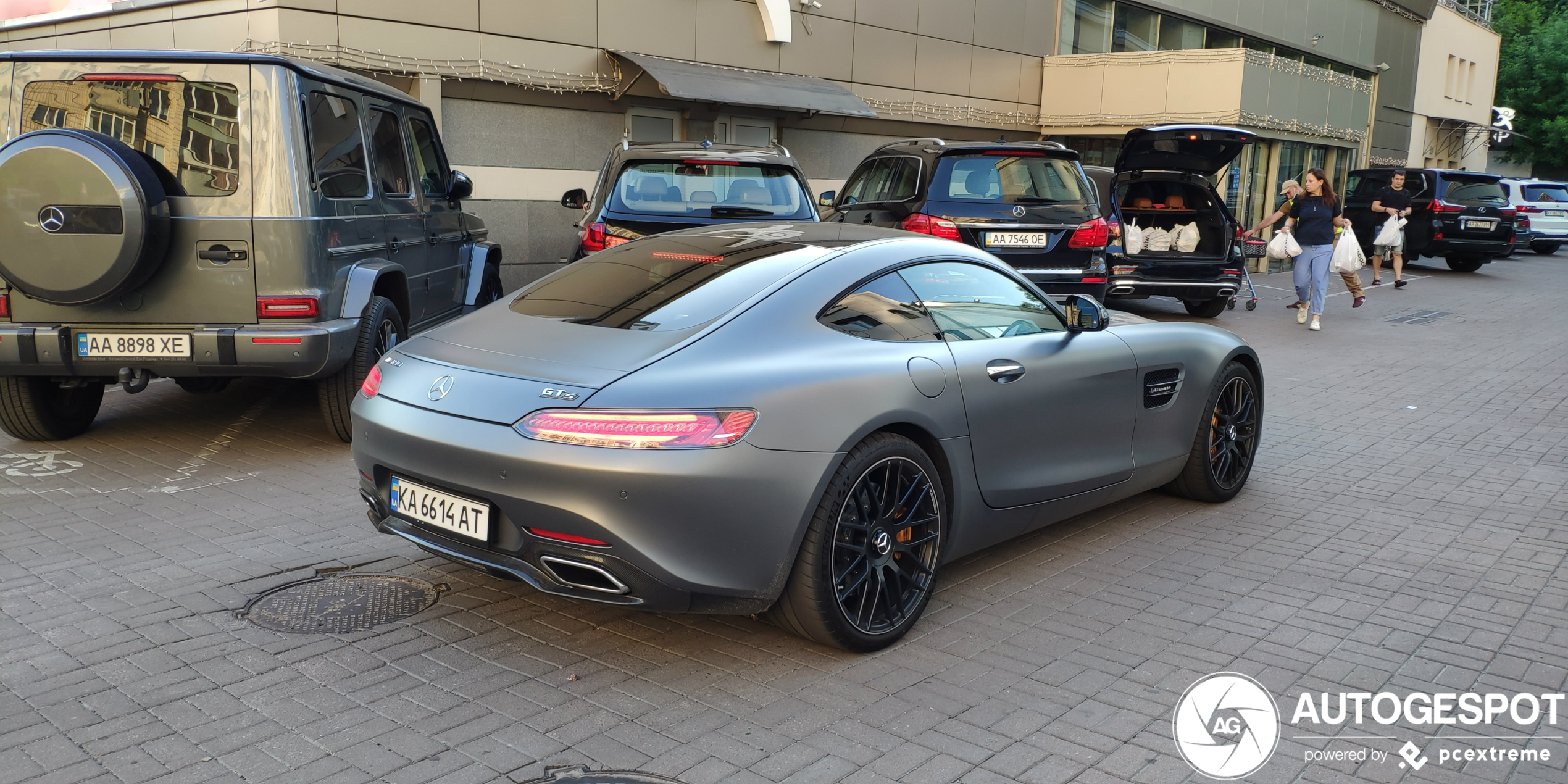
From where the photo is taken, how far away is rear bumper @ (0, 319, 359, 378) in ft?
18.9

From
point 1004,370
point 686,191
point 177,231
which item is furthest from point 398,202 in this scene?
point 1004,370

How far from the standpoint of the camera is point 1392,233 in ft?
62.1

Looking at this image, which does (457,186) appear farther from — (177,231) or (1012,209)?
(1012,209)

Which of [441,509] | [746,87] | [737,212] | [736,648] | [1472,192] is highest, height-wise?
[746,87]

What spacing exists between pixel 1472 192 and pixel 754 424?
2378cm

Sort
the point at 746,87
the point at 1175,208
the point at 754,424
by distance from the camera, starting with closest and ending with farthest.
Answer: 1. the point at 754,424
2. the point at 1175,208
3. the point at 746,87

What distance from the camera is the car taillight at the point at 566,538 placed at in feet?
10.8

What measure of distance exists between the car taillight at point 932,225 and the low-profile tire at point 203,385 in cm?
561

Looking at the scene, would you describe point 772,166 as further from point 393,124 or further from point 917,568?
point 917,568

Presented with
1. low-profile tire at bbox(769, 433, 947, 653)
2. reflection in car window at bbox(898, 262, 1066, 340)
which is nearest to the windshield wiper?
reflection in car window at bbox(898, 262, 1066, 340)

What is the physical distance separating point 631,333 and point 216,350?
317 cm

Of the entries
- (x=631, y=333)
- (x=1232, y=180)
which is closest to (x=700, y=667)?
(x=631, y=333)

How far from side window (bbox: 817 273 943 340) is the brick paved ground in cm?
106

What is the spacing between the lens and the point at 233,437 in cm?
684
